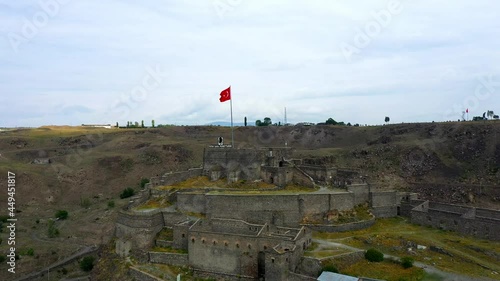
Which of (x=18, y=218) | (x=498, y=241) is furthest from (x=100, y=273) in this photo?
(x=498, y=241)

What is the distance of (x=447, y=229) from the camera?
130 feet

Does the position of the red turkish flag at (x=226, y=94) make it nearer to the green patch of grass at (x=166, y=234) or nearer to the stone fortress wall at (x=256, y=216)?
the stone fortress wall at (x=256, y=216)

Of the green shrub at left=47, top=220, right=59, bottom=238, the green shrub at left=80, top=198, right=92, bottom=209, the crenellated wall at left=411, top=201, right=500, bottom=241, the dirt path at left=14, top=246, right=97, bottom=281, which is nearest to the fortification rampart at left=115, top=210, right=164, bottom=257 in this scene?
the dirt path at left=14, top=246, right=97, bottom=281

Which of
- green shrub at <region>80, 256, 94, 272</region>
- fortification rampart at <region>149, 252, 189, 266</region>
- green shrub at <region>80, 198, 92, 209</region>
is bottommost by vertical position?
green shrub at <region>80, 256, 94, 272</region>

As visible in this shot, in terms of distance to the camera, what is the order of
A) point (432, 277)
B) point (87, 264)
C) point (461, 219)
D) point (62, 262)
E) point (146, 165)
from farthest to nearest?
point (146, 165) < point (62, 262) < point (87, 264) < point (461, 219) < point (432, 277)

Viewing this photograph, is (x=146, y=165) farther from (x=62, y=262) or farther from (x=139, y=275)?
(x=139, y=275)

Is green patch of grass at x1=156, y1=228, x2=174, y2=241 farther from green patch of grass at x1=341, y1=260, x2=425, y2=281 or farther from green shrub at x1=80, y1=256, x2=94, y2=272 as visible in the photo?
green patch of grass at x1=341, y1=260, x2=425, y2=281

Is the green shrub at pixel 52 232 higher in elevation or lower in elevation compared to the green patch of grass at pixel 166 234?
lower

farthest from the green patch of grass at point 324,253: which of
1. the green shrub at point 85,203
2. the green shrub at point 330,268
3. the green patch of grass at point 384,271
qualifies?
the green shrub at point 85,203

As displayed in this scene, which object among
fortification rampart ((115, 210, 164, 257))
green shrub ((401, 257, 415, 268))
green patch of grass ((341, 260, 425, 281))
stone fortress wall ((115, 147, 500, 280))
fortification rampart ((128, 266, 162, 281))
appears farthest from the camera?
fortification rampart ((115, 210, 164, 257))

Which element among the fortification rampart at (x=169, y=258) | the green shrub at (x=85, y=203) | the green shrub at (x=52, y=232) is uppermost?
the fortification rampart at (x=169, y=258)

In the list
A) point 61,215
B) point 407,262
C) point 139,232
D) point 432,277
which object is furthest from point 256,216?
point 61,215

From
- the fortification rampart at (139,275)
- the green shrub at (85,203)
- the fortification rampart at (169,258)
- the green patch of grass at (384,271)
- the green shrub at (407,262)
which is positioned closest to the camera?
the green patch of grass at (384,271)

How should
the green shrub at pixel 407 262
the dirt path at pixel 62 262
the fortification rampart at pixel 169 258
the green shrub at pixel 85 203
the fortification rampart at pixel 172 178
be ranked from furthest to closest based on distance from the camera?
the green shrub at pixel 85 203 < the fortification rampart at pixel 172 178 < the dirt path at pixel 62 262 < the fortification rampart at pixel 169 258 < the green shrub at pixel 407 262
